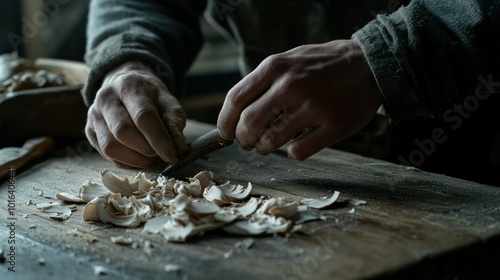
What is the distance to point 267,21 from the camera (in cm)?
174

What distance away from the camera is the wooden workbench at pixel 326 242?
2.51 ft

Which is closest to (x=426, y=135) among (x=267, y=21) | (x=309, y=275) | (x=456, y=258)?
(x=267, y=21)

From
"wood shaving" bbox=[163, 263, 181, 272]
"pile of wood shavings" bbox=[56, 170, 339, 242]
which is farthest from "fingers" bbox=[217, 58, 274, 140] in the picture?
"wood shaving" bbox=[163, 263, 181, 272]

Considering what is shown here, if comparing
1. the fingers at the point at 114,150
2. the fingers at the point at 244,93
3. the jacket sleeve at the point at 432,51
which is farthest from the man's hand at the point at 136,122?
the jacket sleeve at the point at 432,51

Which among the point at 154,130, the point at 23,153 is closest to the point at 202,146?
the point at 154,130

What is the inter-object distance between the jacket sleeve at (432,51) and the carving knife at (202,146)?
1.01ft

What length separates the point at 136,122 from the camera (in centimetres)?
118

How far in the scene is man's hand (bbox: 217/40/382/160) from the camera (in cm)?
105

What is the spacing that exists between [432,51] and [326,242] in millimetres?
392

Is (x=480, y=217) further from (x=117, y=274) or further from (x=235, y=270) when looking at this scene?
(x=117, y=274)

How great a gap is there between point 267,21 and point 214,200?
2.71 ft

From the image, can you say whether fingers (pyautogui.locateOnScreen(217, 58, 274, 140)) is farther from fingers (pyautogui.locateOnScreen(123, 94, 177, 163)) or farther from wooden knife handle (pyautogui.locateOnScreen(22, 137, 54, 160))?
wooden knife handle (pyautogui.locateOnScreen(22, 137, 54, 160))

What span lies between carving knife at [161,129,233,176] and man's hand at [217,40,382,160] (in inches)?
2.8

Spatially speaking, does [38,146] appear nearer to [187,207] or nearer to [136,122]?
[136,122]
